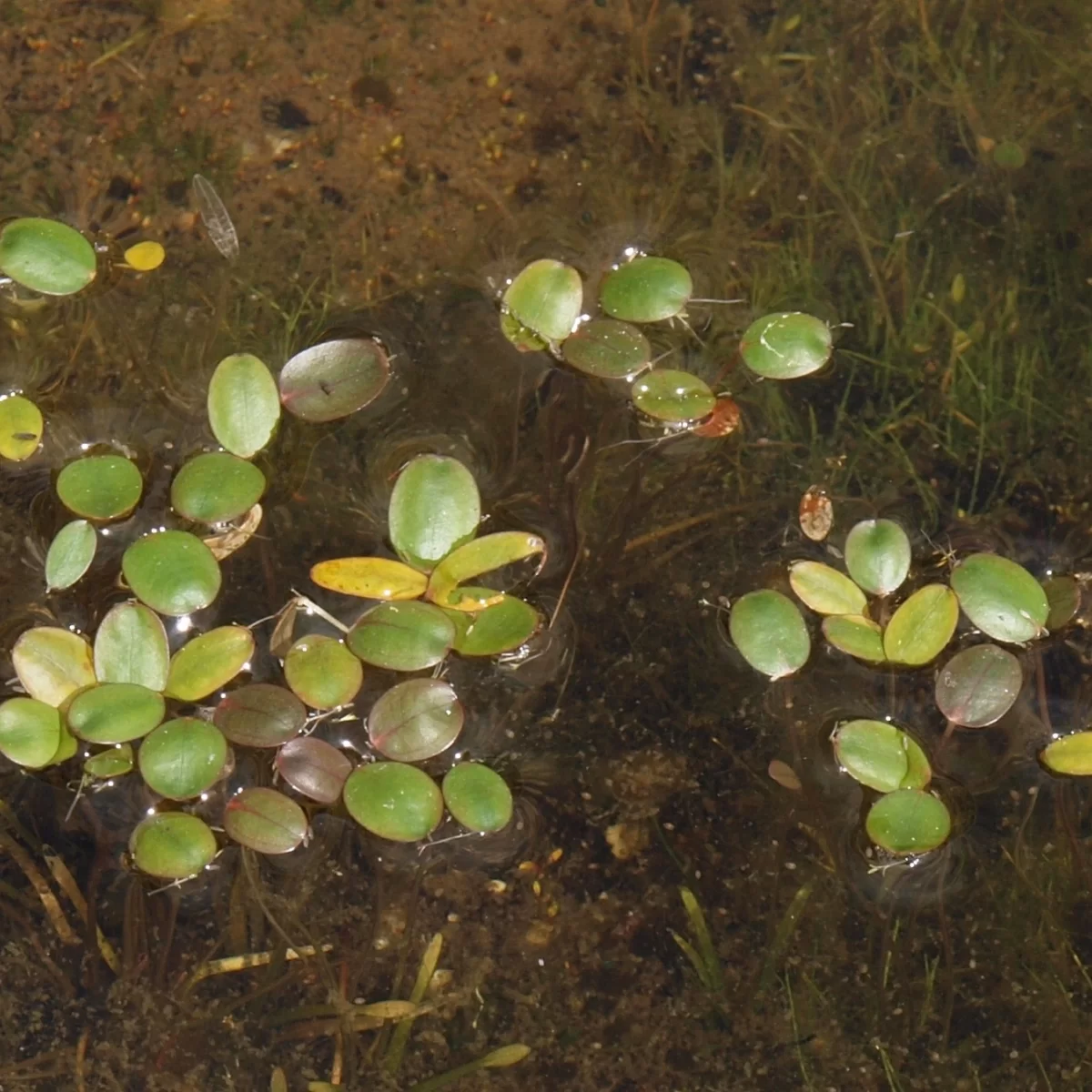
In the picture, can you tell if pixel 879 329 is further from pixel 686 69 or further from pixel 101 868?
pixel 101 868

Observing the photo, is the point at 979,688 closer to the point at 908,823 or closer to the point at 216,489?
the point at 908,823

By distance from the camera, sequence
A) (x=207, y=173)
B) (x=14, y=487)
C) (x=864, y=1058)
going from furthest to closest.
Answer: (x=207, y=173) < (x=14, y=487) < (x=864, y=1058)

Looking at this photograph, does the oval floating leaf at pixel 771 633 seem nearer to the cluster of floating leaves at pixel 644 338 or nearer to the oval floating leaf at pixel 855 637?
the oval floating leaf at pixel 855 637

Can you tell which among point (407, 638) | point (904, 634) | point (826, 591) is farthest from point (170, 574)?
point (904, 634)

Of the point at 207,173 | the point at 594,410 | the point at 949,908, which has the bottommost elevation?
the point at 949,908

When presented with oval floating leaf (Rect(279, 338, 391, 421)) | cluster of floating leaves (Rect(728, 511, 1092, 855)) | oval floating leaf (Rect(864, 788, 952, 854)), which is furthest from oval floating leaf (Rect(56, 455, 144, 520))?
oval floating leaf (Rect(864, 788, 952, 854))

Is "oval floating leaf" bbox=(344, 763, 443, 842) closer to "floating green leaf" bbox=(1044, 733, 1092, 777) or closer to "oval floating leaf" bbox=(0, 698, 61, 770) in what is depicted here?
"oval floating leaf" bbox=(0, 698, 61, 770)

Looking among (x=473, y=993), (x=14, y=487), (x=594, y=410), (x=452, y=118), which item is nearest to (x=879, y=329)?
(x=594, y=410)

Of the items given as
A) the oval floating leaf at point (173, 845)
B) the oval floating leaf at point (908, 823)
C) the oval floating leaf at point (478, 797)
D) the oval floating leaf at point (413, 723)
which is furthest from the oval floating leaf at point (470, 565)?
the oval floating leaf at point (908, 823)
